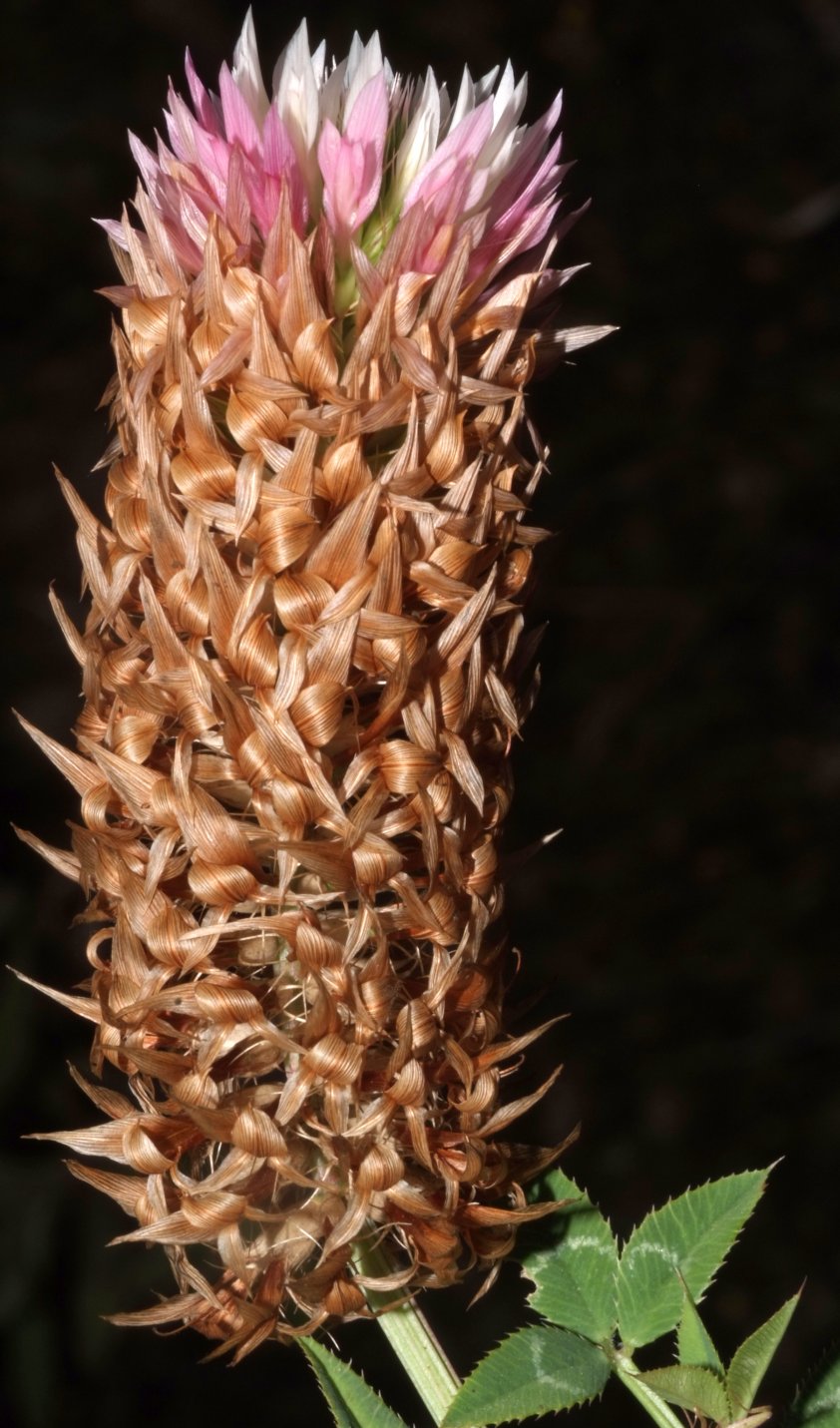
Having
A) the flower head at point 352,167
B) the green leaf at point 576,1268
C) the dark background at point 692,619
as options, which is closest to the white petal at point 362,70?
the flower head at point 352,167

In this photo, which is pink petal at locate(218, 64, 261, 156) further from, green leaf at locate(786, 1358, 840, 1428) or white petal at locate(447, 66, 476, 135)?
green leaf at locate(786, 1358, 840, 1428)

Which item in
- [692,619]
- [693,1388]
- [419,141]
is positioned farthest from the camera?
[692,619]

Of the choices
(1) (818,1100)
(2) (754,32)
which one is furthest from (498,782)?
(2) (754,32)

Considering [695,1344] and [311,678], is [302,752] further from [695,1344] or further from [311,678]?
[695,1344]

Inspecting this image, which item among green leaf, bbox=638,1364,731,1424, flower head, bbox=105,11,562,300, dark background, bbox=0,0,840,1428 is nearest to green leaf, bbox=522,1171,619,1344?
green leaf, bbox=638,1364,731,1424

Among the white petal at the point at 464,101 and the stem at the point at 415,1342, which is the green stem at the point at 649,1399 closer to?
the stem at the point at 415,1342

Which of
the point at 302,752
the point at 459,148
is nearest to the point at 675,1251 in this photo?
the point at 302,752

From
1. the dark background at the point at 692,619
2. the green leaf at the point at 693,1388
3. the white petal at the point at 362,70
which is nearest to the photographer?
the green leaf at the point at 693,1388

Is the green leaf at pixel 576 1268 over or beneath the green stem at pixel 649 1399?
over
